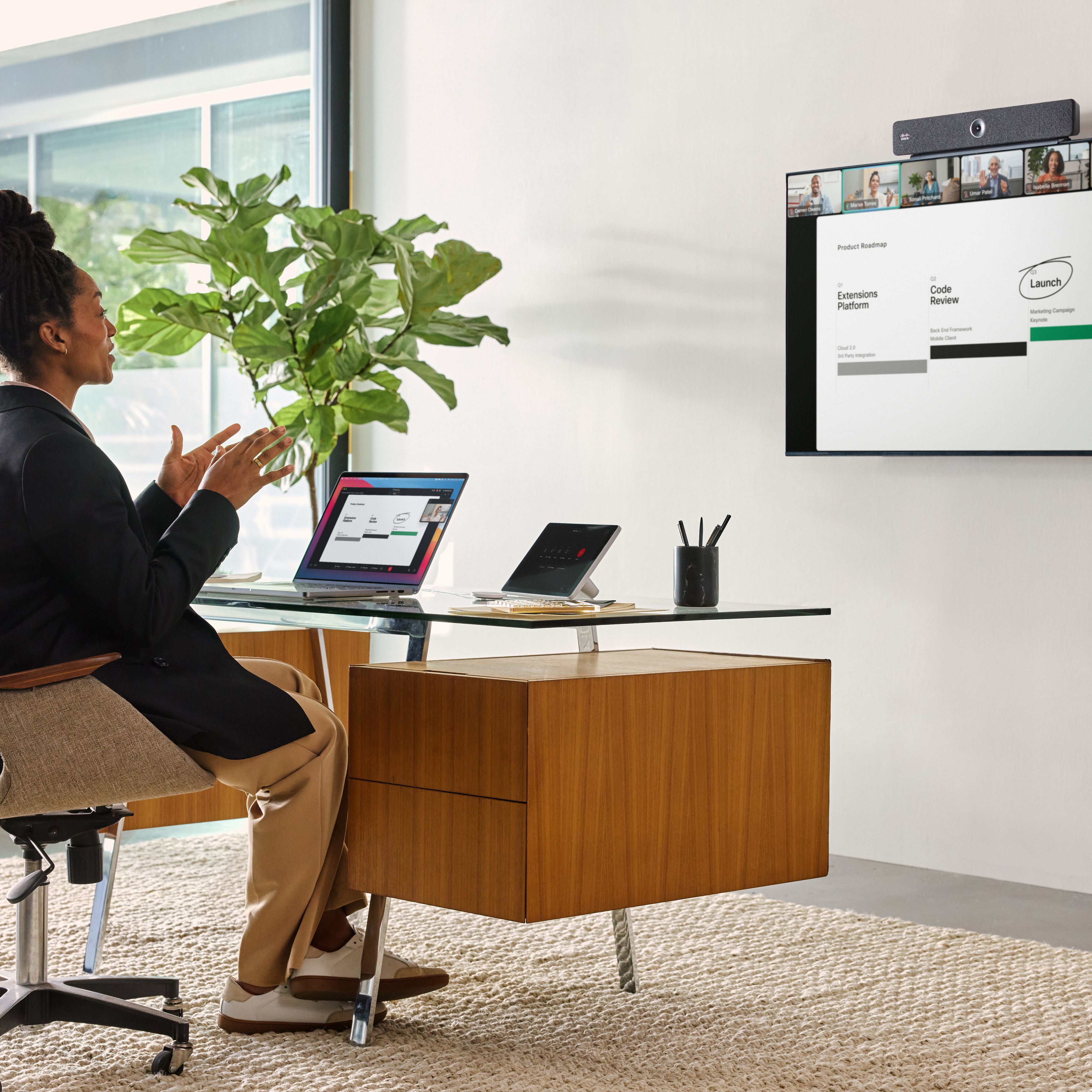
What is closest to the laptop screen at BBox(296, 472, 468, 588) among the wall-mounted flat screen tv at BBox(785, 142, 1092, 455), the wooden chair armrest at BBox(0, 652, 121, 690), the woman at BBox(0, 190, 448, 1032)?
the woman at BBox(0, 190, 448, 1032)

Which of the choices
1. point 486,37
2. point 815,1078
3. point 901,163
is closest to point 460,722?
point 815,1078

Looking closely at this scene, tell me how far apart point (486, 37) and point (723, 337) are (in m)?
1.36

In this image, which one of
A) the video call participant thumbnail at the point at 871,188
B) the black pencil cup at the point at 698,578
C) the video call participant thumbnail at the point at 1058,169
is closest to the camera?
the black pencil cup at the point at 698,578

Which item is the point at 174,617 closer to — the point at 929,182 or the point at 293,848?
the point at 293,848

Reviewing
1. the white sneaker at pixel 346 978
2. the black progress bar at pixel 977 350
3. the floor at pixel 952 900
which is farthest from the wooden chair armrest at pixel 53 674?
the black progress bar at pixel 977 350

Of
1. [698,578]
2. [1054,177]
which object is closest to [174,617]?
[698,578]

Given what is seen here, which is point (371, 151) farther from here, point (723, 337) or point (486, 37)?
point (723, 337)

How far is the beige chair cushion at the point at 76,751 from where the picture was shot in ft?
6.95

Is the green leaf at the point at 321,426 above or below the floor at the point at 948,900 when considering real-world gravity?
above

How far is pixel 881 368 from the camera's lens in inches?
149

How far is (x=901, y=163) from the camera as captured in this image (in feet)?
12.2

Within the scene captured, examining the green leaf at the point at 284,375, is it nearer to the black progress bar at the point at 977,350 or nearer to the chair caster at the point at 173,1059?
Result: the black progress bar at the point at 977,350

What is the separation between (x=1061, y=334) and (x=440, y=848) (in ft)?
6.82

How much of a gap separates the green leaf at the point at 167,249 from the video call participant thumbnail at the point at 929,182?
1.86m
